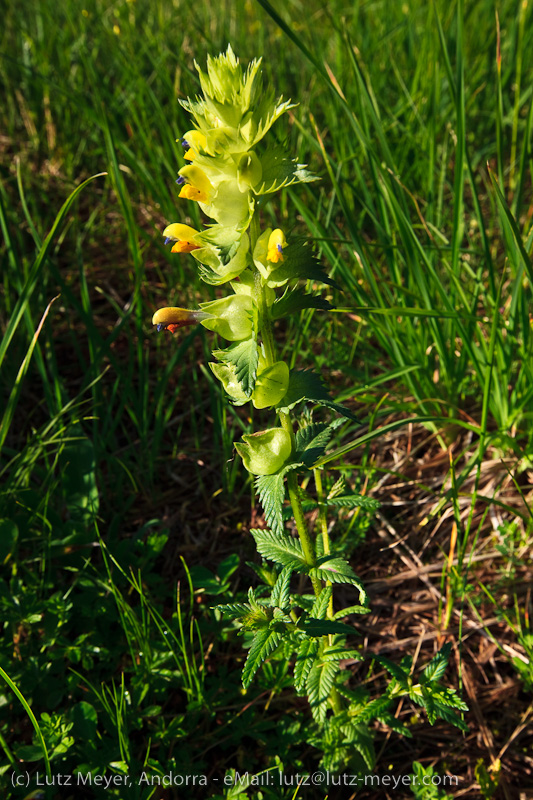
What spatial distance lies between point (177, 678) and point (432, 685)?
22.8 inches

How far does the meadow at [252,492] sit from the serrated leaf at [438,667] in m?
0.11

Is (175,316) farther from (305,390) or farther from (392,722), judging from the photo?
(392,722)

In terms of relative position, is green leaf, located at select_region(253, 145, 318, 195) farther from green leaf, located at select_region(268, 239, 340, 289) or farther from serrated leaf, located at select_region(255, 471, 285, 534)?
serrated leaf, located at select_region(255, 471, 285, 534)

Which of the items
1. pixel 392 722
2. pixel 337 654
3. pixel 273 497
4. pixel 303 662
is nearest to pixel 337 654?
pixel 337 654

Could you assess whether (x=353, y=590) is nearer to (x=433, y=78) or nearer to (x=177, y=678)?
(x=177, y=678)

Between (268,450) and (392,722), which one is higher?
(268,450)

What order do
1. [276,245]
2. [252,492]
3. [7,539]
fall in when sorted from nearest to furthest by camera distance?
[276,245] → [7,539] → [252,492]

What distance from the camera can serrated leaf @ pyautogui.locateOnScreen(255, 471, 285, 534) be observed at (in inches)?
38.4

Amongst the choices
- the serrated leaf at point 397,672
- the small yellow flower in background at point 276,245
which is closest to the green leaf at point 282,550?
the serrated leaf at point 397,672

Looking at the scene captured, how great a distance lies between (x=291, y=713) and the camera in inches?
55.6

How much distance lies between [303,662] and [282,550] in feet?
0.68

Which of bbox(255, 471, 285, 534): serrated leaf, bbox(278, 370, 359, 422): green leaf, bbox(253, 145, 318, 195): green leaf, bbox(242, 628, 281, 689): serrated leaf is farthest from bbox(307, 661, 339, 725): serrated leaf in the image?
bbox(253, 145, 318, 195): green leaf

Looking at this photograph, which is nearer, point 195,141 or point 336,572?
point 195,141

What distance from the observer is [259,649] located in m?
1.05
